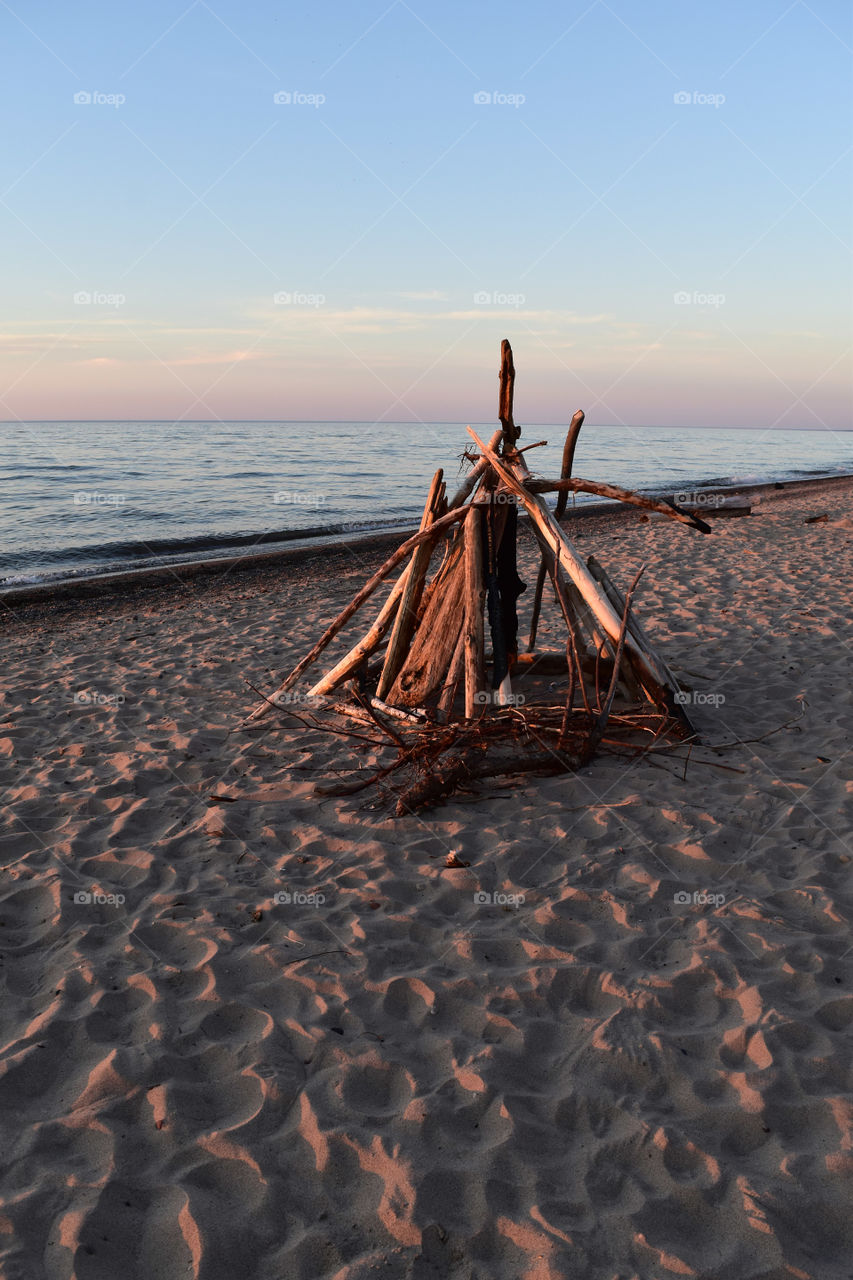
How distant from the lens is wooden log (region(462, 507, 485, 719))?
5.12 metres

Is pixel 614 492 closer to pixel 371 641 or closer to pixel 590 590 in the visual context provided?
pixel 590 590

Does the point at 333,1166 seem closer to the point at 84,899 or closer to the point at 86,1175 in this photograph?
the point at 86,1175

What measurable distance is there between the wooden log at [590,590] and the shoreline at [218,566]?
340 inches

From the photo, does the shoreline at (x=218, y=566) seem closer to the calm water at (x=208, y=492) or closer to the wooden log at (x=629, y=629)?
the calm water at (x=208, y=492)

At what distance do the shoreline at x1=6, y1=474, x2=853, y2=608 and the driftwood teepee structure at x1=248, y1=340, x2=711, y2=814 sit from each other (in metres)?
7.61

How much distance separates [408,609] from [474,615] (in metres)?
0.61

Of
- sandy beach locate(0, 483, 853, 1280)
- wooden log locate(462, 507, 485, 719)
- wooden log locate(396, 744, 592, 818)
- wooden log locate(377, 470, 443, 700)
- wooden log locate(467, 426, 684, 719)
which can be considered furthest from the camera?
Answer: wooden log locate(377, 470, 443, 700)

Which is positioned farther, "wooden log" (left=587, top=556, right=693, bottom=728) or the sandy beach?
"wooden log" (left=587, top=556, right=693, bottom=728)

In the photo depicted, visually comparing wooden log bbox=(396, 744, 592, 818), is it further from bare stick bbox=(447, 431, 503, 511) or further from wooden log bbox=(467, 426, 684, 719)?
bare stick bbox=(447, 431, 503, 511)

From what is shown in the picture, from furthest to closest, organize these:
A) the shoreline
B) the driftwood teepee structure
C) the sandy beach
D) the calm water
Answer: the calm water < the shoreline < the driftwood teepee structure < the sandy beach

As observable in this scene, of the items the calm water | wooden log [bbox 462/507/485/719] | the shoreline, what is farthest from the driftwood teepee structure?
the shoreline

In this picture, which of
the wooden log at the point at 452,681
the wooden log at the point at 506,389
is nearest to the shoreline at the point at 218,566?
the wooden log at the point at 452,681

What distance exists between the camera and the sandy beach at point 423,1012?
227cm

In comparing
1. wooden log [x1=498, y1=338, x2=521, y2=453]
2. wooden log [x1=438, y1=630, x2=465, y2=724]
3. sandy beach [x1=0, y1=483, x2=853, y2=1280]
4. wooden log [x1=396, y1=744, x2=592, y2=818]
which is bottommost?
sandy beach [x1=0, y1=483, x2=853, y2=1280]
